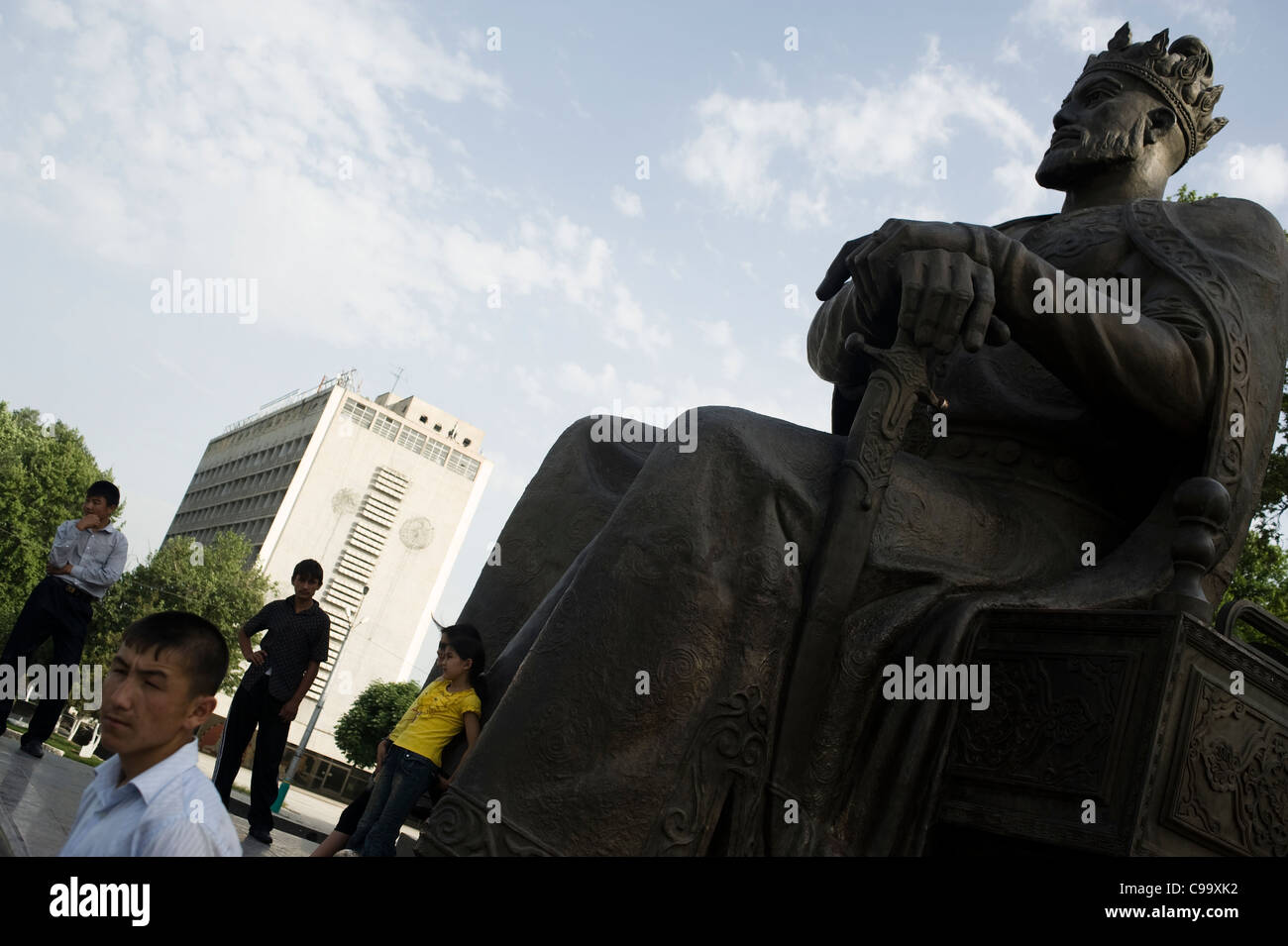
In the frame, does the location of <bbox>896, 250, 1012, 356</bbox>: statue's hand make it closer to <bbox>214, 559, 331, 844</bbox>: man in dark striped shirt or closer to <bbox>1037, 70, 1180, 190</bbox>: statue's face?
<bbox>1037, 70, 1180, 190</bbox>: statue's face

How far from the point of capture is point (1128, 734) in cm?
241

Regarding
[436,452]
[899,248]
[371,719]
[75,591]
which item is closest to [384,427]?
[436,452]

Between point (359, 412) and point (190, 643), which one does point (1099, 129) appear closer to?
point (190, 643)

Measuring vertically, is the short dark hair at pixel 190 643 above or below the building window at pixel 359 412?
below

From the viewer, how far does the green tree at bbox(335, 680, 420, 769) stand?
50.6 meters

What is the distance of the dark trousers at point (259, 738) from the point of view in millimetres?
6161

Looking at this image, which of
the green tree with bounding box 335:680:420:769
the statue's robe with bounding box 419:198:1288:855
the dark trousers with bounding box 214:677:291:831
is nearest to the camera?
the statue's robe with bounding box 419:198:1288:855

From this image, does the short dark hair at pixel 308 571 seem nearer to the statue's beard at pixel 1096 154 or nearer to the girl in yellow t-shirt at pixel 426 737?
the girl in yellow t-shirt at pixel 426 737

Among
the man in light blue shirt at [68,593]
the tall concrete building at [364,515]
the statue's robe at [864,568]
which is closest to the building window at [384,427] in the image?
the tall concrete building at [364,515]

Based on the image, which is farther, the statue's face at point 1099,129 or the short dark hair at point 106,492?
the short dark hair at point 106,492

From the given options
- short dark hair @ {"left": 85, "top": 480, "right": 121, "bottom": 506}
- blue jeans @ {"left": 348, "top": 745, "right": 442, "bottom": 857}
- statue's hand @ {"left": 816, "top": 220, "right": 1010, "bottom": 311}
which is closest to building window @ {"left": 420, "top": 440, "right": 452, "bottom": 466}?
short dark hair @ {"left": 85, "top": 480, "right": 121, "bottom": 506}

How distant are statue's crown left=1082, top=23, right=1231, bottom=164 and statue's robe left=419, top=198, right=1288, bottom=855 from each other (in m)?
0.49
